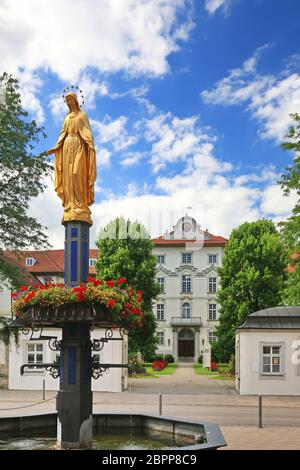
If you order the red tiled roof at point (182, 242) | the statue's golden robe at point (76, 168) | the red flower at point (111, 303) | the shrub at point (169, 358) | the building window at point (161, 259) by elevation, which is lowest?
the shrub at point (169, 358)

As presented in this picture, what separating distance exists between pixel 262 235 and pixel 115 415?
3636 centimetres

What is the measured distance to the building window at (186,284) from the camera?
73250 millimetres

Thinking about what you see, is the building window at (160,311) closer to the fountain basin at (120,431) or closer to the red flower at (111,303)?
the fountain basin at (120,431)

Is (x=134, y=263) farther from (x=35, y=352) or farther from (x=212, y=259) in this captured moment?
(x=212, y=259)

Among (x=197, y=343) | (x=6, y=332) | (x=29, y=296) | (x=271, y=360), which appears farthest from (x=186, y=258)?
(x=29, y=296)

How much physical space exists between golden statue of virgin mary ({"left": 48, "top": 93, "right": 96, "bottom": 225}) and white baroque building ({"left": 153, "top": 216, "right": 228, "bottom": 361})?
60.4 m

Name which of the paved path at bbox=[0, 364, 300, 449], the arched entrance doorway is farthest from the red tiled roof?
the paved path at bbox=[0, 364, 300, 449]

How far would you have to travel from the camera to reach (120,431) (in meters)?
13.5

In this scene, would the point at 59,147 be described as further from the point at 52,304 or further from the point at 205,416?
the point at 205,416

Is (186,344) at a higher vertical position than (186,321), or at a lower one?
lower

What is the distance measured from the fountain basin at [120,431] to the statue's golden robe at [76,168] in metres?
4.28

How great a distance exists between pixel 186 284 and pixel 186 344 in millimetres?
6825

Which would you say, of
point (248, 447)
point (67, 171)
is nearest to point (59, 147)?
point (67, 171)

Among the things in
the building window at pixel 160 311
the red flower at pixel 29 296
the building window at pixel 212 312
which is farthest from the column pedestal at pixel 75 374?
the building window at pixel 160 311
